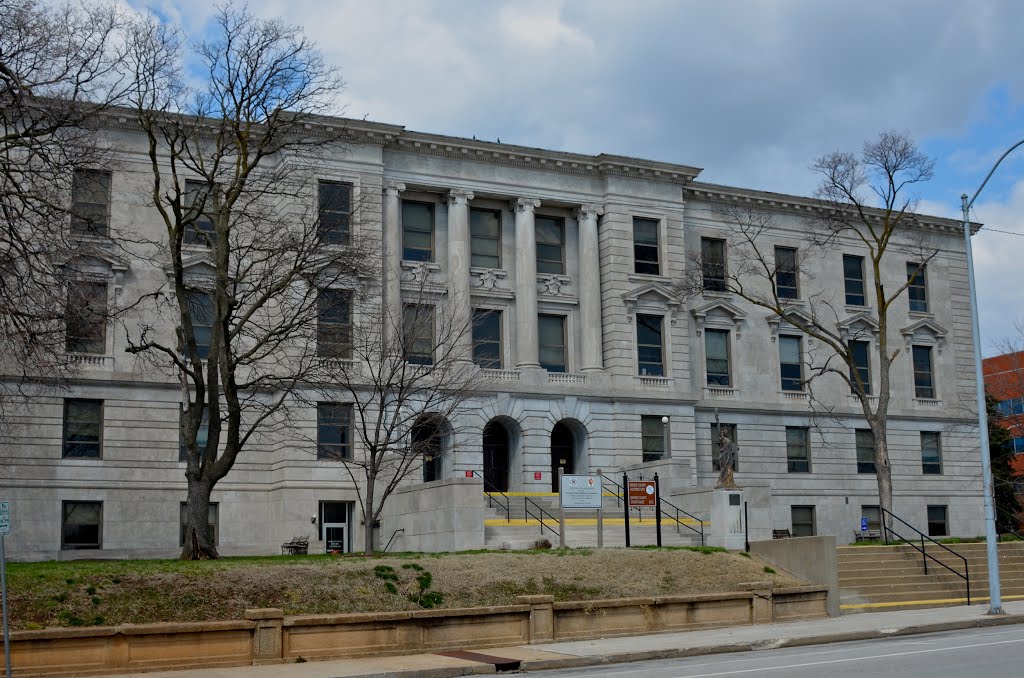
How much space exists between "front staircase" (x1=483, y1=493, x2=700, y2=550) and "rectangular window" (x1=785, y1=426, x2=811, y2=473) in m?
14.1

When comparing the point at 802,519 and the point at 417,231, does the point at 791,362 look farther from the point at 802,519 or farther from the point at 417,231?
the point at 417,231

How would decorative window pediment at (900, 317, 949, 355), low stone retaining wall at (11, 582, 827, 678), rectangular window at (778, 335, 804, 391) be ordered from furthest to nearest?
decorative window pediment at (900, 317, 949, 355), rectangular window at (778, 335, 804, 391), low stone retaining wall at (11, 582, 827, 678)

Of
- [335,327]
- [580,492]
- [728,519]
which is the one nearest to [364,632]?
[580,492]

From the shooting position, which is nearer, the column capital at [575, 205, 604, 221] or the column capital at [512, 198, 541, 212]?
the column capital at [512, 198, 541, 212]

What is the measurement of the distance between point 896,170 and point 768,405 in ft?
52.5

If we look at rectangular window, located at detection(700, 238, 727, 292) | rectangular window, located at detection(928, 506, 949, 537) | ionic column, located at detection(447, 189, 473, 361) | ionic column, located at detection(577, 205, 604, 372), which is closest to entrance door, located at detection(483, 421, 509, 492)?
ionic column, located at detection(447, 189, 473, 361)

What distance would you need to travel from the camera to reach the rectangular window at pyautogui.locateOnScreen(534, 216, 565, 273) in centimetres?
5050

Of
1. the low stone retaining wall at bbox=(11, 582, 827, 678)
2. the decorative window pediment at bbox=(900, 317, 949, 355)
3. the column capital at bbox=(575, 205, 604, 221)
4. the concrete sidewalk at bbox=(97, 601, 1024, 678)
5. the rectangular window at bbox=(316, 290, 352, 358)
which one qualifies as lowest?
the concrete sidewalk at bbox=(97, 601, 1024, 678)

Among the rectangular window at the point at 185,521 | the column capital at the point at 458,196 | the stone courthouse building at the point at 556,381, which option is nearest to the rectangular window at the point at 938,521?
the stone courthouse building at the point at 556,381

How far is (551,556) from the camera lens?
27.3 meters

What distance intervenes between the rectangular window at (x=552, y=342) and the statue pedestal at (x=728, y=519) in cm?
1513

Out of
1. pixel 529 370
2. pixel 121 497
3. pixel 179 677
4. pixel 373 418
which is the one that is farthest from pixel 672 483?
pixel 179 677

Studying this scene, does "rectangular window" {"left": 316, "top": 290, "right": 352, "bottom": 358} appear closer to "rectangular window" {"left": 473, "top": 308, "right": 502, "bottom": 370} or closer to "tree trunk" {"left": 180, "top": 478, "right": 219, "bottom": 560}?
"tree trunk" {"left": 180, "top": 478, "right": 219, "bottom": 560}

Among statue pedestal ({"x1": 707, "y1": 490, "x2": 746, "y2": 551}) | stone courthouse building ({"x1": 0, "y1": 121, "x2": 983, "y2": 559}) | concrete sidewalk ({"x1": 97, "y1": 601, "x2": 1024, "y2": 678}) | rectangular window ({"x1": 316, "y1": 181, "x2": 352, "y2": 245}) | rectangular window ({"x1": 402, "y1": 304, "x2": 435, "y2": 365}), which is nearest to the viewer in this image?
concrete sidewalk ({"x1": 97, "y1": 601, "x2": 1024, "y2": 678})
